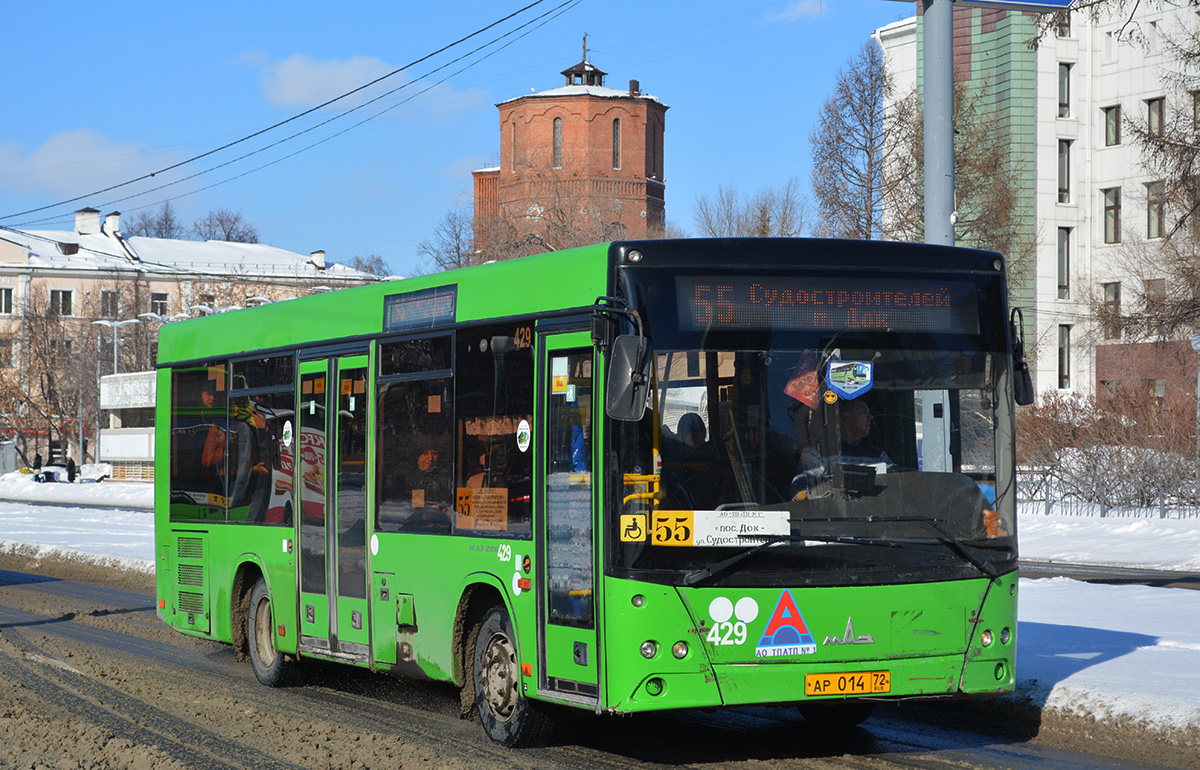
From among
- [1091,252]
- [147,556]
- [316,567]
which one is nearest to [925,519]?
[316,567]

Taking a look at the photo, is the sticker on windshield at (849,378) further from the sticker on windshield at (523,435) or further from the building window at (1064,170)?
the building window at (1064,170)

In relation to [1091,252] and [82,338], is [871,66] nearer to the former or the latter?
[1091,252]

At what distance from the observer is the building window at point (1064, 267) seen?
200 feet

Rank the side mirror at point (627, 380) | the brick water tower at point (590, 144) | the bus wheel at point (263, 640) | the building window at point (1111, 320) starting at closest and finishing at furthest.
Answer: the side mirror at point (627, 380) → the bus wheel at point (263, 640) → the building window at point (1111, 320) → the brick water tower at point (590, 144)

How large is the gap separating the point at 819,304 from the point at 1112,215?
180 feet

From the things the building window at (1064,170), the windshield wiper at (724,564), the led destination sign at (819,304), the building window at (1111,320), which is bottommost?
the windshield wiper at (724,564)

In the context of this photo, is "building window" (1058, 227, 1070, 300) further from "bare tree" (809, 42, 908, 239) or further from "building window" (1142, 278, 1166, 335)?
"building window" (1142, 278, 1166, 335)

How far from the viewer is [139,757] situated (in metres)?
8.33

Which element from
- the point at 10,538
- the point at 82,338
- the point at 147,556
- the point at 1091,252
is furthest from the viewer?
the point at 82,338

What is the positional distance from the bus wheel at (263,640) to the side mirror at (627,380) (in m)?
5.50

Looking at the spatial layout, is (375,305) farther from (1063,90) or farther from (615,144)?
(615,144)

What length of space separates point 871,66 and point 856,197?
3972 millimetres

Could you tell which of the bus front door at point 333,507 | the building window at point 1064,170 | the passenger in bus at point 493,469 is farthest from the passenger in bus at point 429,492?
the building window at point 1064,170

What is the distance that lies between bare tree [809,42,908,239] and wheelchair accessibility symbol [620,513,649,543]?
39054 millimetres
